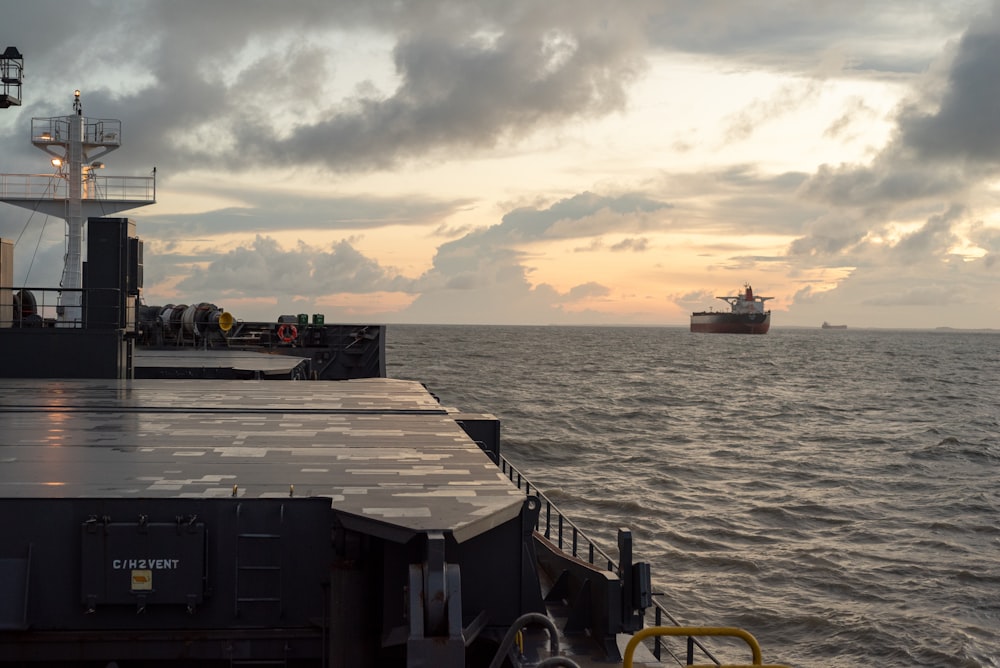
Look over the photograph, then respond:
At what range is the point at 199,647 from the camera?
8.42 m

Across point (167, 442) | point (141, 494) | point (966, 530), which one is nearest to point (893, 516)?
point (966, 530)

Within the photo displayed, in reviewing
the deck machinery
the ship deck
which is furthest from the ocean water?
the deck machinery

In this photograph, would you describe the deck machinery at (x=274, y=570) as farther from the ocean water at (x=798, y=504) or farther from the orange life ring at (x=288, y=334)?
the orange life ring at (x=288, y=334)

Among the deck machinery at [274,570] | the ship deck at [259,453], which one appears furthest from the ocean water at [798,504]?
the deck machinery at [274,570]

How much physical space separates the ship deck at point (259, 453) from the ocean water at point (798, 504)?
8606 millimetres

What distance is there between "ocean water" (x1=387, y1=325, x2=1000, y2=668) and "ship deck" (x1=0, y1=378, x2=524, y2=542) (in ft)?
28.2

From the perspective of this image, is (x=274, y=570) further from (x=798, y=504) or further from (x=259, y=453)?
(x=798, y=504)

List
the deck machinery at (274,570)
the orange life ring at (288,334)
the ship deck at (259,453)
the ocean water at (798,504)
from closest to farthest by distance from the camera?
1. the deck machinery at (274,570)
2. the ship deck at (259,453)
3. the ocean water at (798,504)
4. the orange life ring at (288,334)

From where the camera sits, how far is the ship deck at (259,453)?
870cm

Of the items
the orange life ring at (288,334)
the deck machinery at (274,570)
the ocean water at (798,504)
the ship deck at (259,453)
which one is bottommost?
the ocean water at (798,504)

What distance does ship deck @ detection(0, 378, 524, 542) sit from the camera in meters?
8.70

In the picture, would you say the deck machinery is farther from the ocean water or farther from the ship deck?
the ocean water

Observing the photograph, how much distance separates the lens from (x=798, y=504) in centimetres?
2848

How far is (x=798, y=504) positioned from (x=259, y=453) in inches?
844
